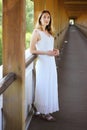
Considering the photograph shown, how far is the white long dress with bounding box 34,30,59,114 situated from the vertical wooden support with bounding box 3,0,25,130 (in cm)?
103

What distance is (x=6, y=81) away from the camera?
10.3 ft

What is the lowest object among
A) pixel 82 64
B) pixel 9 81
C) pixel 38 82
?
pixel 82 64

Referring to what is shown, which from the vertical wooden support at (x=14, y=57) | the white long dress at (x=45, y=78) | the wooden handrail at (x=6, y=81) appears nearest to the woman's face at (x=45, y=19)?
the white long dress at (x=45, y=78)

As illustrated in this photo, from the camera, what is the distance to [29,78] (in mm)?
4891

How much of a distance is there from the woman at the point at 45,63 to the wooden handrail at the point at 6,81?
1.12 meters

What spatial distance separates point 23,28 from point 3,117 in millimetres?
943

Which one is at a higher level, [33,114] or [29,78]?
[29,78]

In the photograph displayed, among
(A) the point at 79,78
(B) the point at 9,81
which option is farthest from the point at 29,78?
(A) the point at 79,78

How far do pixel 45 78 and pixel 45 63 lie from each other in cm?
20

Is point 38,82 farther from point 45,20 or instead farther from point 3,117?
point 3,117

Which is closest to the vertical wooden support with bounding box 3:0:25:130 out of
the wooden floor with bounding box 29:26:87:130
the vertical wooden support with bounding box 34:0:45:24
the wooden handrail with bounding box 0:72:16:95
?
the wooden handrail with bounding box 0:72:16:95

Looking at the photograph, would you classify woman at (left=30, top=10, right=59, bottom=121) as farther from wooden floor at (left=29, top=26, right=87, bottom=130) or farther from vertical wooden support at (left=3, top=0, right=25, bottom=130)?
vertical wooden support at (left=3, top=0, right=25, bottom=130)

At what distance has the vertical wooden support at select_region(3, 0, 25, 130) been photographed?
3322 mm

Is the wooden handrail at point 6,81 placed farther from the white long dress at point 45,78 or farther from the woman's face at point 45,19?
the woman's face at point 45,19
